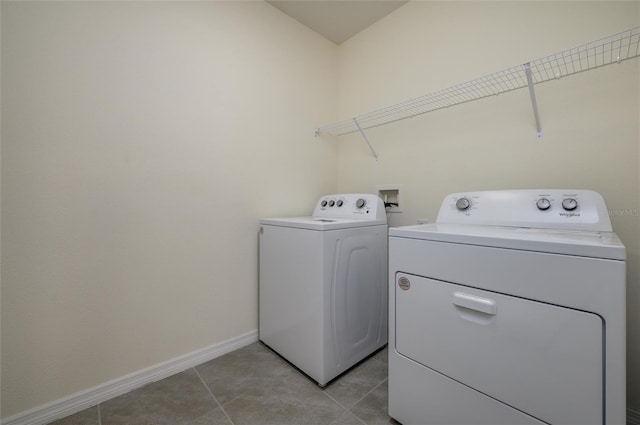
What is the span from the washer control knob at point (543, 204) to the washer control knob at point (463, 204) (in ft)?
0.88

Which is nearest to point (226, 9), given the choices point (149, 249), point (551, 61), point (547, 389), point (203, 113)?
point (203, 113)

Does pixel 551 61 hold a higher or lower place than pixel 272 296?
higher

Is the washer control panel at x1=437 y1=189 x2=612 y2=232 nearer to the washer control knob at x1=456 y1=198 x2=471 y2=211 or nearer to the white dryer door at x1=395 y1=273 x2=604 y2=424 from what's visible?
the washer control knob at x1=456 y1=198 x2=471 y2=211

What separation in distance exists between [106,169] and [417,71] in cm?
191

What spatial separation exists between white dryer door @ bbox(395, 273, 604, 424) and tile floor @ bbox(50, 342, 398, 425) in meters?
0.44

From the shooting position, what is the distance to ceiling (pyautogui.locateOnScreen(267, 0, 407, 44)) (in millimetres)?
1840

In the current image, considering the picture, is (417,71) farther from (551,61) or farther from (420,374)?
(420,374)

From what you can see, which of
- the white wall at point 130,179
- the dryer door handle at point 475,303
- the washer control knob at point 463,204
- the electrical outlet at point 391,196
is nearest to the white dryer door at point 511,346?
the dryer door handle at point 475,303

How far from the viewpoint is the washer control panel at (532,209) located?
1.02 meters

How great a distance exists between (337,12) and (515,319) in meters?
2.16

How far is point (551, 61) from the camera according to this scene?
49.0 inches

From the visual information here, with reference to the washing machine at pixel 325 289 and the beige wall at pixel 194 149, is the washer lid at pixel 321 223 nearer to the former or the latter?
the washing machine at pixel 325 289

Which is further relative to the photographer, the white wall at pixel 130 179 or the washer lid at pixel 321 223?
the washer lid at pixel 321 223

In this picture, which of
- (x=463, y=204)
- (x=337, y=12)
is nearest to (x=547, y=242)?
(x=463, y=204)
